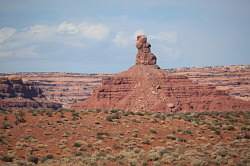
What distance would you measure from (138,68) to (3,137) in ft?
142

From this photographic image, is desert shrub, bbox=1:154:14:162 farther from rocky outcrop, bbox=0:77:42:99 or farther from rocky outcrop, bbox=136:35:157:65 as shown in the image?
rocky outcrop, bbox=0:77:42:99

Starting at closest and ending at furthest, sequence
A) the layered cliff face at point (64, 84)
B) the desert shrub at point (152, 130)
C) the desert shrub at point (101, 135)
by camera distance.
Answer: the desert shrub at point (101, 135) < the desert shrub at point (152, 130) < the layered cliff face at point (64, 84)

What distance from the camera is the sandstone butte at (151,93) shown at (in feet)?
239

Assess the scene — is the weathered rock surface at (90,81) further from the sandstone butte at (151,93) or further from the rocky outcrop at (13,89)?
the sandstone butte at (151,93)

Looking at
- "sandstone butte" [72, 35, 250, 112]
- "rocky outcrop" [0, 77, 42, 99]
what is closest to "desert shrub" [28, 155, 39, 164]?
"sandstone butte" [72, 35, 250, 112]

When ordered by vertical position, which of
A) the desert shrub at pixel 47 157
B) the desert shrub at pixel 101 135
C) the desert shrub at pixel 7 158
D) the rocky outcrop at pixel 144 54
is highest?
the rocky outcrop at pixel 144 54

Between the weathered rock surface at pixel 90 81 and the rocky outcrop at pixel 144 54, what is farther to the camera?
the weathered rock surface at pixel 90 81

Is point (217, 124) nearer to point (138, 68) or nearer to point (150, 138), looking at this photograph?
point (150, 138)

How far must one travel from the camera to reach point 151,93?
7362cm

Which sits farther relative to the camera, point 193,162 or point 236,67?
point 236,67

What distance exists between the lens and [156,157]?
28750 mm

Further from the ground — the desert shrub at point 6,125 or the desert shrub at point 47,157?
the desert shrub at point 6,125

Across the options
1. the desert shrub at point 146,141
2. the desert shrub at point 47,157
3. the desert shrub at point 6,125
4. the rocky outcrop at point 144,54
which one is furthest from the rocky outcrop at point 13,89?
the desert shrub at point 47,157

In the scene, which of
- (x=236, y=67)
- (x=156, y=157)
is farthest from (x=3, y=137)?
(x=236, y=67)
